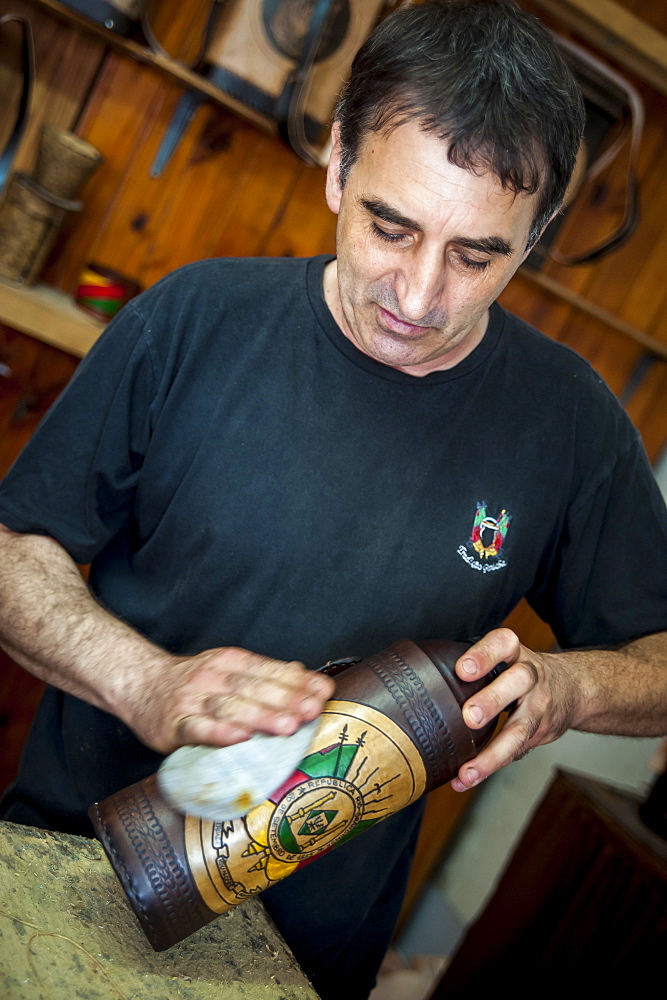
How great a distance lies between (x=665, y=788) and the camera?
1938mm

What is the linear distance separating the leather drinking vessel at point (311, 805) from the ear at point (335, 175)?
0.67 meters

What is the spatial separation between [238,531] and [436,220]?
48cm

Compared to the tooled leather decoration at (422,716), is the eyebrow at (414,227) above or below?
above

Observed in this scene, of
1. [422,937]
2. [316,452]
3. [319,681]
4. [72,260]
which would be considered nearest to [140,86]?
[72,260]

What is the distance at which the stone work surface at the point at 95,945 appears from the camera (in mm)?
776

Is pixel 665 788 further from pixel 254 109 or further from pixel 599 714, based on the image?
pixel 254 109

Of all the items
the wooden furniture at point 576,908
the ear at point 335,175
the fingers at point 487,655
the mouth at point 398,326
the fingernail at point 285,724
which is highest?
the ear at point 335,175

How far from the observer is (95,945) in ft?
2.75

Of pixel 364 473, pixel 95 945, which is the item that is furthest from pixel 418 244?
pixel 95 945

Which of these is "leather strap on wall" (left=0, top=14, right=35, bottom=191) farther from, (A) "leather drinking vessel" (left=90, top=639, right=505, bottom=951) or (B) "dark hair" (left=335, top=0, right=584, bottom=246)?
(A) "leather drinking vessel" (left=90, top=639, right=505, bottom=951)

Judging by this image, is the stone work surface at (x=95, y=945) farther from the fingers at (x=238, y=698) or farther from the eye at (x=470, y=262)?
the eye at (x=470, y=262)

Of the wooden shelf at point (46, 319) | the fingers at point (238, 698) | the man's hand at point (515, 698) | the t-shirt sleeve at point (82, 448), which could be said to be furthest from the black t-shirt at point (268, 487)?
the wooden shelf at point (46, 319)

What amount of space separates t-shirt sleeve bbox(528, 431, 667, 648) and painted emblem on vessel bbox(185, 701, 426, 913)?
600mm

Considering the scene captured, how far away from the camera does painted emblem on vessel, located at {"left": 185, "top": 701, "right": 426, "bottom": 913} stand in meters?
0.80
